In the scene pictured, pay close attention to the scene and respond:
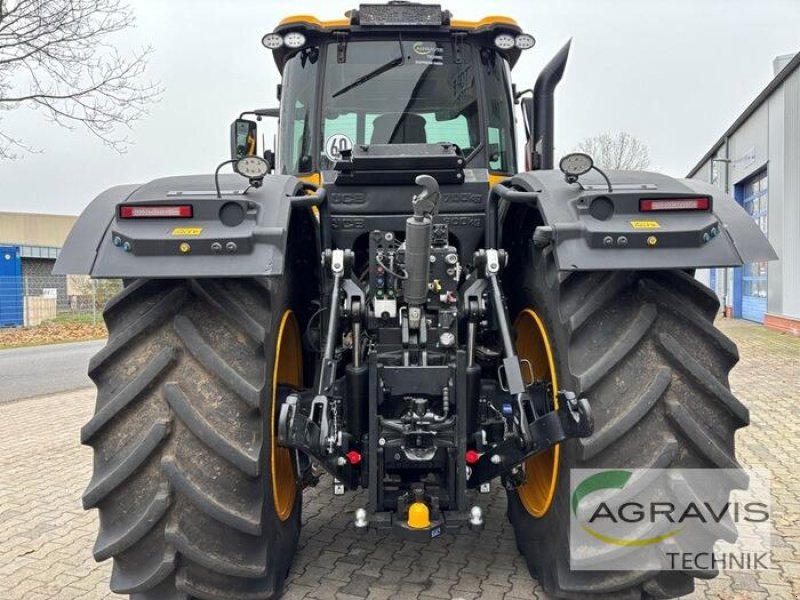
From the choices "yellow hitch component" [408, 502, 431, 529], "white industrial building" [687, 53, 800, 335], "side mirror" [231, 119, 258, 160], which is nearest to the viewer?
"yellow hitch component" [408, 502, 431, 529]

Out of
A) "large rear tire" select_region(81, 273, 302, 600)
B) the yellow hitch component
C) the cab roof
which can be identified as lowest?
the yellow hitch component

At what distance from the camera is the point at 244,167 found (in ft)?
8.89

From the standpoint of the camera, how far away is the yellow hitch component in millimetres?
2723

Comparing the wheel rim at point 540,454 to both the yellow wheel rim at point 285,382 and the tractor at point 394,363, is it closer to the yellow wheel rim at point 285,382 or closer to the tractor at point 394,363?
the tractor at point 394,363

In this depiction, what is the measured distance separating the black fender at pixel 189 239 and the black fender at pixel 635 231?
1.03 metres

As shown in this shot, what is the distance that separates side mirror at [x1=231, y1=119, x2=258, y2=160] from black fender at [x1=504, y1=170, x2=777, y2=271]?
239 centimetres

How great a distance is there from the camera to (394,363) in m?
2.98

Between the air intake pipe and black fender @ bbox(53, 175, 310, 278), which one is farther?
the air intake pipe

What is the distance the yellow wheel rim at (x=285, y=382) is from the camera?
291 centimetres

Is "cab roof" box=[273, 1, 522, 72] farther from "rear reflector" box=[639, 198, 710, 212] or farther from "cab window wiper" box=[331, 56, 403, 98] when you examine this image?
"rear reflector" box=[639, 198, 710, 212]

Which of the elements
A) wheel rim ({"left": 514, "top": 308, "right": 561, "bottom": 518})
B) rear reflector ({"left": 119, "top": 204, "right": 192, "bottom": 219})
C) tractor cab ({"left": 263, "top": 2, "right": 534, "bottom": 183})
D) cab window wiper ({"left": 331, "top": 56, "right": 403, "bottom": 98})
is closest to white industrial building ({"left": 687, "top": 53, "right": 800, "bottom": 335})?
tractor cab ({"left": 263, "top": 2, "right": 534, "bottom": 183})

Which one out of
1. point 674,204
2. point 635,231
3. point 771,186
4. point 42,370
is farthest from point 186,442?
point 771,186

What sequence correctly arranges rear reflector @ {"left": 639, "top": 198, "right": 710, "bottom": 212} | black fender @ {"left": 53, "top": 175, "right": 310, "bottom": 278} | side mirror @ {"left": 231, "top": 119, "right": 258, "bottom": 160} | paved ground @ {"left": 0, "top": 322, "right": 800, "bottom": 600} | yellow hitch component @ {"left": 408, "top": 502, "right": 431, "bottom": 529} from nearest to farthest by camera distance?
black fender @ {"left": 53, "top": 175, "right": 310, "bottom": 278} < rear reflector @ {"left": 639, "top": 198, "right": 710, "bottom": 212} < yellow hitch component @ {"left": 408, "top": 502, "right": 431, "bottom": 529} < paved ground @ {"left": 0, "top": 322, "right": 800, "bottom": 600} < side mirror @ {"left": 231, "top": 119, "right": 258, "bottom": 160}

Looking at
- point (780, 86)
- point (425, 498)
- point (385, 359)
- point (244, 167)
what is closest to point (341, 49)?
point (244, 167)
